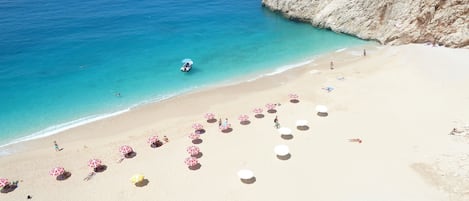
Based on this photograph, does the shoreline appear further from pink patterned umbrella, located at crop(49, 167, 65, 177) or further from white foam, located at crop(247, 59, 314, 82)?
pink patterned umbrella, located at crop(49, 167, 65, 177)

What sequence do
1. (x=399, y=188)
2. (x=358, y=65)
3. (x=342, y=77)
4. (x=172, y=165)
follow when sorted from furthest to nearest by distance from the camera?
(x=358, y=65)
(x=342, y=77)
(x=172, y=165)
(x=399, y=188)

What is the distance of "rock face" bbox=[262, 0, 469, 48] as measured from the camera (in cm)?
4244

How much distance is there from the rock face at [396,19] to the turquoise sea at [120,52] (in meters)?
2.35

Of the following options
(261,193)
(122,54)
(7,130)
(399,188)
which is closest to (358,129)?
(399,188)

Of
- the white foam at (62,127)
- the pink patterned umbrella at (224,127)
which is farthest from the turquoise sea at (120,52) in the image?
the pink patterned umbrella at (224,127)

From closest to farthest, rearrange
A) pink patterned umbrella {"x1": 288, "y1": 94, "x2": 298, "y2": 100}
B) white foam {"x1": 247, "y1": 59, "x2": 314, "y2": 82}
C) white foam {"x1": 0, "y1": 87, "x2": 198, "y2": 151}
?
white foam {"x1": 0, "y1": 87, "x2": 198, "y2": 151} < pink patterned umbrella {"x1": 288, "y1": 94, "x2": 298, "y2": 100} < white foam {"x1": 247, "y1": 59, "x2": 314, "y2": 82}

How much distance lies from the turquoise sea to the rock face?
2.35 m

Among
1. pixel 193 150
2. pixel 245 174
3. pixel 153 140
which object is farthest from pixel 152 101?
pixel 245 174

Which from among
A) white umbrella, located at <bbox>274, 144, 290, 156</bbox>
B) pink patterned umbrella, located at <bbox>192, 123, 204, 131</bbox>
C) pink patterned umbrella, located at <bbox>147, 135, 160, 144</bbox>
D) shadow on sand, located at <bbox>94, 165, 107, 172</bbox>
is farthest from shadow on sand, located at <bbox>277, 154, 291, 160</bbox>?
shadow on sand, located at <bbox>94, 165, 107, 172</bbox>

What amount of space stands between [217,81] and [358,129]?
18.4m

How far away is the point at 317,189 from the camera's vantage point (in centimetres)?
2211

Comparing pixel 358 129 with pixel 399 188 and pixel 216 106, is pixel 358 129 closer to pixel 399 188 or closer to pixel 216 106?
pixel 399 188

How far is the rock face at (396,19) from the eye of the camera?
42438mm

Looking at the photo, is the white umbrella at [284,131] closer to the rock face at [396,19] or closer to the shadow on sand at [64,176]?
the shadow on sand at [64,176]
